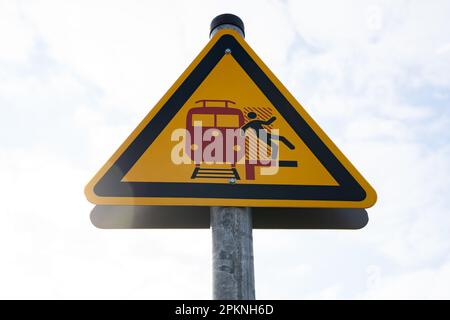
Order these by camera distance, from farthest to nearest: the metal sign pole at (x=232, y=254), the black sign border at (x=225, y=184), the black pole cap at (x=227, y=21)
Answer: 1. the black pole cap at (x=227, y=21)
2. the black sign border at (x=225, y=184)
3. the metal sign pole at (x=232, y=254)

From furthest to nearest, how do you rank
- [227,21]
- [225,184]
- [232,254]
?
[227,21]
[225,184]
[232,254]

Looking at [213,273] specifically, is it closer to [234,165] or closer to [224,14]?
[234,165]

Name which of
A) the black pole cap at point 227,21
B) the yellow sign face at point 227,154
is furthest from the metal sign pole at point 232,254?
the black pole cap at point 227,21

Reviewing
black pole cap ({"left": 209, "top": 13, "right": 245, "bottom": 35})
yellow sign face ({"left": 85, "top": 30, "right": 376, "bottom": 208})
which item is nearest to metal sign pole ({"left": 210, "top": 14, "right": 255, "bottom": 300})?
yellow sign face ({"left": 85, "top": 30, "right": 376, "bottom": 208})

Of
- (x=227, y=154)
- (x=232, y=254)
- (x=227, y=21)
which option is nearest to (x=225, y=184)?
(x=227, y=154)

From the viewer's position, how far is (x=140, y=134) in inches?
56.5

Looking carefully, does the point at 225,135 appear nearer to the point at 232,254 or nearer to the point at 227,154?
the point at 227,154

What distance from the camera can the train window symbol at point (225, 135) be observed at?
1384 millimetres

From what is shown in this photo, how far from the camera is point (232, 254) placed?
1230 millimetres

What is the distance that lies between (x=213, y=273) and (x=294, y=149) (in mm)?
488

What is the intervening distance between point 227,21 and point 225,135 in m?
0.48

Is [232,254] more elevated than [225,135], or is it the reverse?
[225,135]

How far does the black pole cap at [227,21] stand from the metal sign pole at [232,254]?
0.72 m

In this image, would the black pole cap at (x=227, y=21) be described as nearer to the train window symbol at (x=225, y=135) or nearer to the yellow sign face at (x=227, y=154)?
the yellow sign face at (x=227, y=154)
